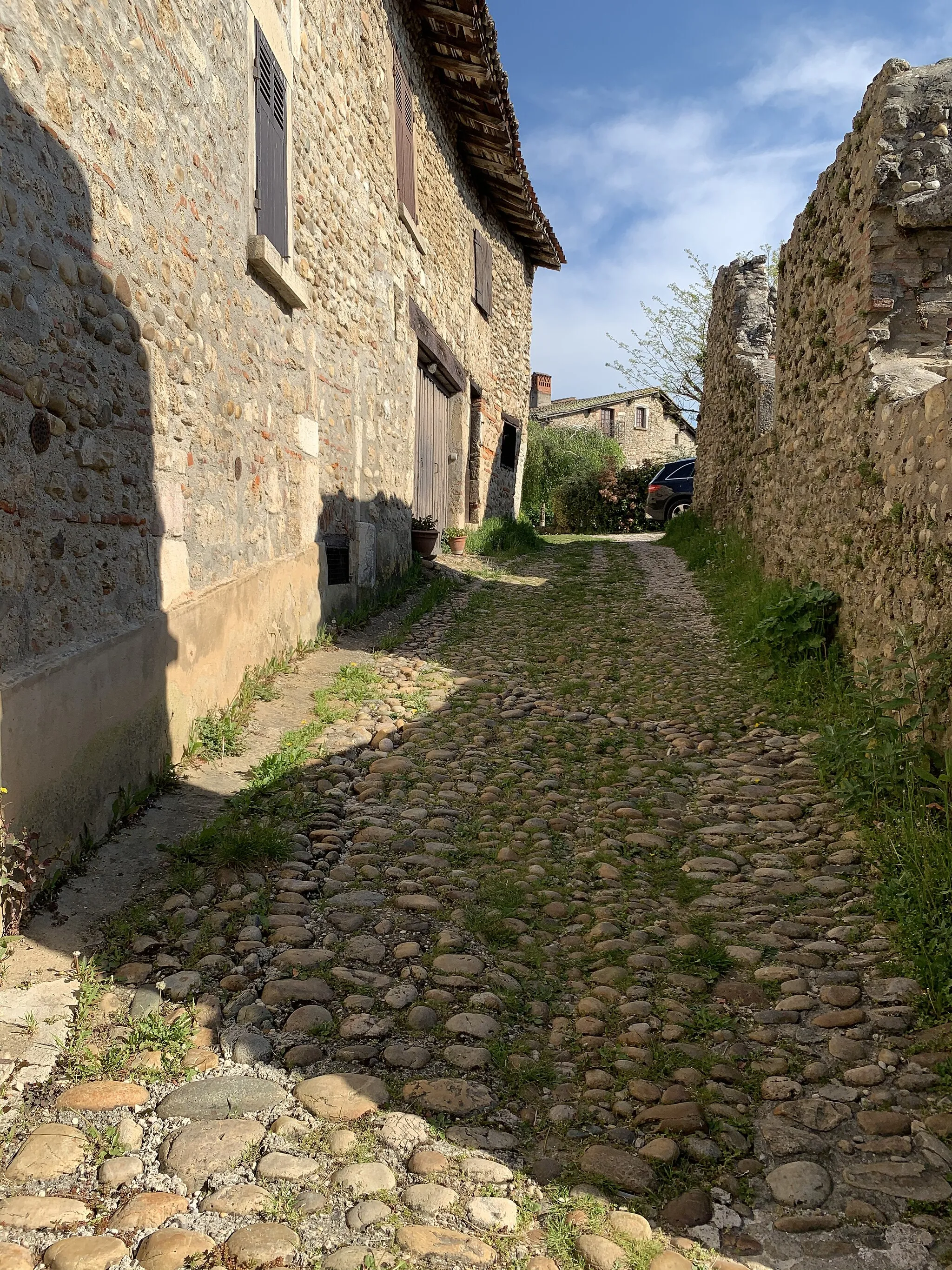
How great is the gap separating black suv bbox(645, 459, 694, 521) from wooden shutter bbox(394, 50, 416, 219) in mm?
8603

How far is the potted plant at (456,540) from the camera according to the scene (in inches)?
447

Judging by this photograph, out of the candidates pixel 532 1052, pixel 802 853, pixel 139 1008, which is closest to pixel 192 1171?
pixel 139 1008

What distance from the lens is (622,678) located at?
5.88 meters

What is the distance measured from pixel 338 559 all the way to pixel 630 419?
92.3 feet

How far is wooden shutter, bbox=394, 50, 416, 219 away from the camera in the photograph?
8.51 metres

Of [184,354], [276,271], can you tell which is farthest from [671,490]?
[184,354]

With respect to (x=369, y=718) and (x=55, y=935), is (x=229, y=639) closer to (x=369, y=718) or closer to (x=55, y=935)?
(x=369, y=718)

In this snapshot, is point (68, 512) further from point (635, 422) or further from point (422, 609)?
point (635, 422)

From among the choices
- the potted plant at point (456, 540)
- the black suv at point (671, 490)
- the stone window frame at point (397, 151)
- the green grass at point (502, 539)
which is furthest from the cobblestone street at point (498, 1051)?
the black suv at point (671, 490)

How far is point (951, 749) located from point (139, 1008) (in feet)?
9.29

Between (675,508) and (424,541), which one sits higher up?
(675,508)

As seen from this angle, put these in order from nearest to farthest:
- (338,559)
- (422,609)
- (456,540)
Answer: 1. (338,559)
2. (422,609)
3. (456,540)

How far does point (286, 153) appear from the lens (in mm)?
5590

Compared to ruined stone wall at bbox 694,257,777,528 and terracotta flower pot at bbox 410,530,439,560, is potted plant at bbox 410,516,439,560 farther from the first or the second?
ruined stone wall at bbox 694,257,777,528
